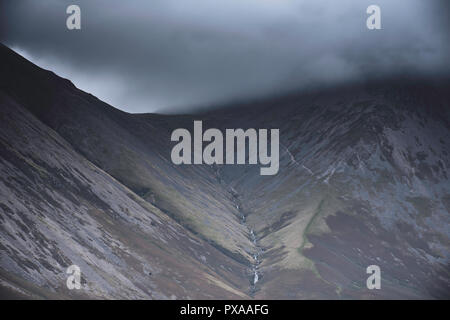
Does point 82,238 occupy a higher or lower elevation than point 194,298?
higher

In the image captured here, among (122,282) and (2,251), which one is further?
(122,282)
